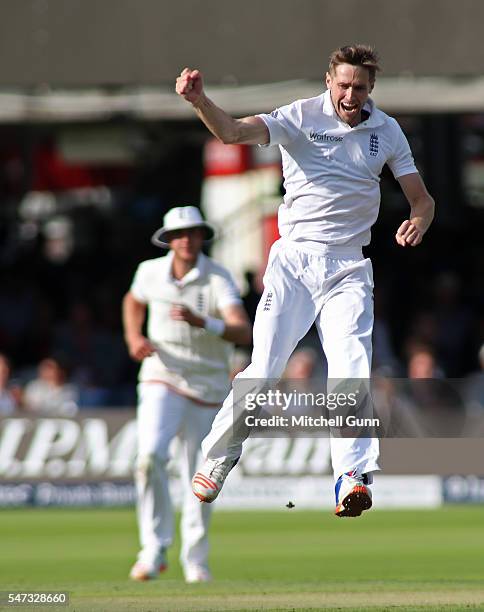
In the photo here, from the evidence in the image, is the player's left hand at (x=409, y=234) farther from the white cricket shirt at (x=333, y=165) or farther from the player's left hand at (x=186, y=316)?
the player's left hand at (x=186, y=316)

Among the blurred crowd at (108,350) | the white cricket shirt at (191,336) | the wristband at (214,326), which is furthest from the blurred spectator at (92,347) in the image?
the wristband at (214,326)

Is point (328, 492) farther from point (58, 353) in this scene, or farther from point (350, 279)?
point (350, 279)

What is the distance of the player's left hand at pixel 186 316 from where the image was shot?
884cm

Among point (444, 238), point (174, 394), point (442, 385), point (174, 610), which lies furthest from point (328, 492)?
point (174, 610)

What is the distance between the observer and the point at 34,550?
1192 cm

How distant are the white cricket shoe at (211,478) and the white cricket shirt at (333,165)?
1.14 m

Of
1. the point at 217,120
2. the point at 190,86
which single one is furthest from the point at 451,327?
the point at 190,86

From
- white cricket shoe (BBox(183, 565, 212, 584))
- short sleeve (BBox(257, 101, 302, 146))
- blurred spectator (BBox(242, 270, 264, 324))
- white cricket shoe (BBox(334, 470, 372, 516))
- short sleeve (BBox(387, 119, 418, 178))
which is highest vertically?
blurred spectator (BBox(242, 270, 264, 324))

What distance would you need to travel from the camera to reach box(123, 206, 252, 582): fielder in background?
9.44 metres

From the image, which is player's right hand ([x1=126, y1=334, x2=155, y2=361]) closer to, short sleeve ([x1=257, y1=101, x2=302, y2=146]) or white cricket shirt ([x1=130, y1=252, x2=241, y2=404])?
white cricket shirt ([x1=130, y1=252, x2=241, y2=404])

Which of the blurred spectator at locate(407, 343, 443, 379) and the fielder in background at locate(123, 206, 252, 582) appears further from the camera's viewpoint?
the blurred spectator at locate(407, 343, 443, 379)

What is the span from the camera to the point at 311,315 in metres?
7.43

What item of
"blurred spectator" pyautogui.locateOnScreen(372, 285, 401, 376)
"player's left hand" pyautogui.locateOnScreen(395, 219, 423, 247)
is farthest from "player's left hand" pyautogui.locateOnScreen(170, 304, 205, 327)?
"blurred spectator" pyautogui.locateOnScreen(372, 285, 401, 376)

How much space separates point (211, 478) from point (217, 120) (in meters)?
1.73
